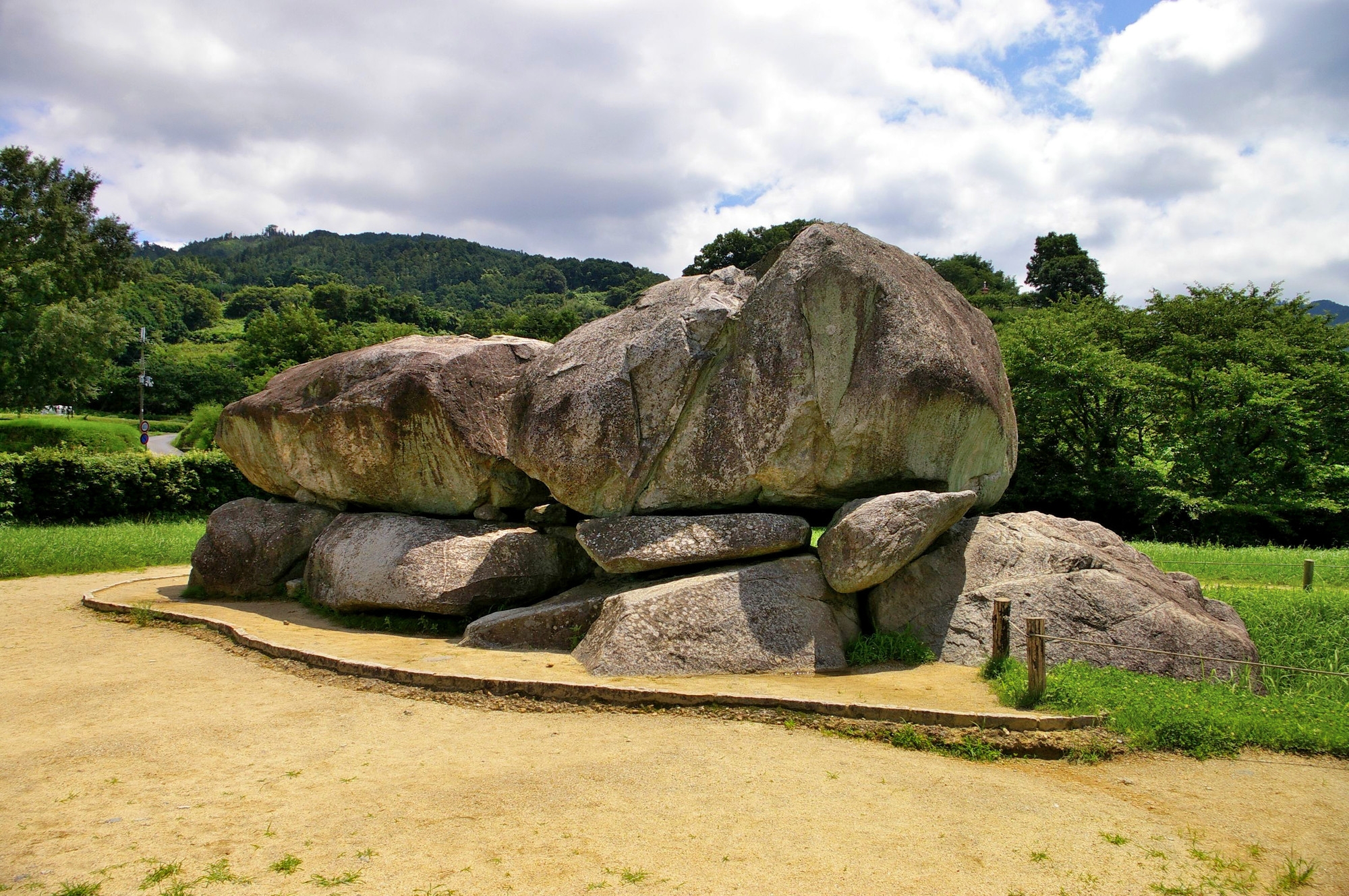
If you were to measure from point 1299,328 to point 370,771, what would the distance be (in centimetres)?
3172

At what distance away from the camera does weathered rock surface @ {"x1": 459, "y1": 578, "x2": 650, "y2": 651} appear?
1083 centimetres

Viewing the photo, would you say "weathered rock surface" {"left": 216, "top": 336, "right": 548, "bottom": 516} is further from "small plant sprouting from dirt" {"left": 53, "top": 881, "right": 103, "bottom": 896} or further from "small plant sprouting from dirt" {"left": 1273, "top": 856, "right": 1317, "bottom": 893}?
"small plant sprouting from dirt" {"left": 1273, "top": 856, "right": 1317, "bottom": 893}

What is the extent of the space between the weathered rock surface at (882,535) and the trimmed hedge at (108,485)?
20699 millimetres

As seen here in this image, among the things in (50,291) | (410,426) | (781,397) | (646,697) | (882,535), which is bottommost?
(646,697)

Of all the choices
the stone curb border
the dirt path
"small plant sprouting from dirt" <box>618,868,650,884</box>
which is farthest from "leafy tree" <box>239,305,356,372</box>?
"small plant sprouting from dirt" <box>618,868,650,884</box>

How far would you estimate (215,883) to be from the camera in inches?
190

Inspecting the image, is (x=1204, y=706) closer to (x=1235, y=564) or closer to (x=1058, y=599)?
(x=1058, y=599)

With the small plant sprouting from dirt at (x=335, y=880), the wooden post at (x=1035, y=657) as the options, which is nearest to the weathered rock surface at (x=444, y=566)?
the wooden post at (x=1035, y=657)

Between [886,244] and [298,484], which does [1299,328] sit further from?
[298,484]

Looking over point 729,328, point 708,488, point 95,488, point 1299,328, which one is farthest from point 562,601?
point 1299,328

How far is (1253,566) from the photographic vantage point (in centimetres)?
1677

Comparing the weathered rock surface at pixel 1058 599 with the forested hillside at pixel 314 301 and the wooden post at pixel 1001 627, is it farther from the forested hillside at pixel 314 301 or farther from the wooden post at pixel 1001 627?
the forested hillside at pixel 314 301

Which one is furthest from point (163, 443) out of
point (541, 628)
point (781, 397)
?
point (781, 397)

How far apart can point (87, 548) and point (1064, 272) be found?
183 feet
